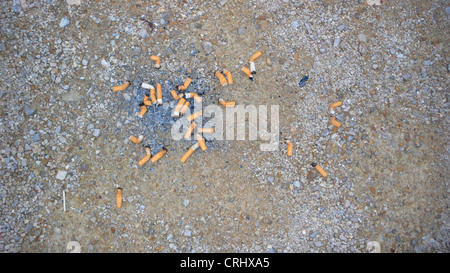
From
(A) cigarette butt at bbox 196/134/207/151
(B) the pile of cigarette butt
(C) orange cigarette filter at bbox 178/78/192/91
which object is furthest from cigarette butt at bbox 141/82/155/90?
(A) cigarette butt at bbox 196/134/207/151

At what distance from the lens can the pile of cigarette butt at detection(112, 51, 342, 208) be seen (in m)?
4.07

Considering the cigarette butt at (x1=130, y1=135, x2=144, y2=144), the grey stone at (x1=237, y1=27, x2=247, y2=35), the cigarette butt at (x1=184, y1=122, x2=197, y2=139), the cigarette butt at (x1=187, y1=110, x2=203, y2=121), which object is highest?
the grey stone at (x1=237, y1=27, x2=247, y2=35)

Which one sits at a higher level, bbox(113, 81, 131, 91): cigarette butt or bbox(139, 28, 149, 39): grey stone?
bbox(139, 28, 149, 39): grey stone

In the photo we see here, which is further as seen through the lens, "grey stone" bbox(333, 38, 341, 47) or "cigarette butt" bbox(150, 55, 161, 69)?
"grey stone" bbox(333, 38, 341, 47)

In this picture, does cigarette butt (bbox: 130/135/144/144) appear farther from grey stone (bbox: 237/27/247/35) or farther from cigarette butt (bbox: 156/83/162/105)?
grey stone (bbox: 237/27/247/35)

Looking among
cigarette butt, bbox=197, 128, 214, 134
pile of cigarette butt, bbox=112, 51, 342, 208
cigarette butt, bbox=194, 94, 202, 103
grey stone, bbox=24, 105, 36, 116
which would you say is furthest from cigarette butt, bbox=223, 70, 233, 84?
grey stone, bbox=24, 105, 36, 116

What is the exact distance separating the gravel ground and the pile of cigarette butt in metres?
0.08

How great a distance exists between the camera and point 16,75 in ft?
13.6

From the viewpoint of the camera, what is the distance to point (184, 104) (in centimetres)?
411

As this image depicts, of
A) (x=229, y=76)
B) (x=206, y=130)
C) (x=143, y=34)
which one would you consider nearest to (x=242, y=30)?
(x=229, y=76)

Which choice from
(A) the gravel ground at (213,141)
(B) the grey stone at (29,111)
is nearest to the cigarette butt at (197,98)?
(A) the gravel ground at (213,141)

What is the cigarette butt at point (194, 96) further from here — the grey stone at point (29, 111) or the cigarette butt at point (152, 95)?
the grey stone at point (29, 111)

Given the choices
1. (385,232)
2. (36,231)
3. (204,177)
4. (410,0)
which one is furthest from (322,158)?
(36,231)

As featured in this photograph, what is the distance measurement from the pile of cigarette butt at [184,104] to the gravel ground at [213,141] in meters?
0.08
